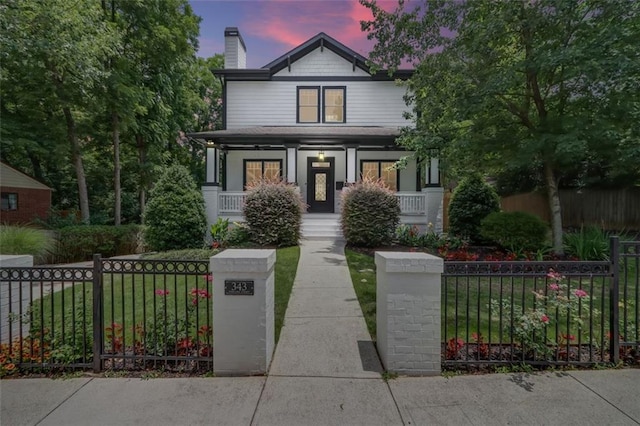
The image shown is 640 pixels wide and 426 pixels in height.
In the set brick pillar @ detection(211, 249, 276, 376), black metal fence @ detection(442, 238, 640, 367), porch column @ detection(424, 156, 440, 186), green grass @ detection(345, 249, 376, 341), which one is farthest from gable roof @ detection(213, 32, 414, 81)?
brick pillar @ detection(211, 249, 276, 376)

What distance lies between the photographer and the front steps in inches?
446

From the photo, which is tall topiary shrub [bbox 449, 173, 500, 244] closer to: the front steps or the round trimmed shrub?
the round trimmed shrub

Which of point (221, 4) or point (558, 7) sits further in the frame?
point (221, 4)

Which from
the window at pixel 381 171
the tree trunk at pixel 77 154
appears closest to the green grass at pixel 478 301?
the window at pixel 381 171

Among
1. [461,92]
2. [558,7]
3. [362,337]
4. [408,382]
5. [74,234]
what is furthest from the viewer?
[74,234]

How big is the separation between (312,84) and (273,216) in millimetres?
8525

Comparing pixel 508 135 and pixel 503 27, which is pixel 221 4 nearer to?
pixel 503 27

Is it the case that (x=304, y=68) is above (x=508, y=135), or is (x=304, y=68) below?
above

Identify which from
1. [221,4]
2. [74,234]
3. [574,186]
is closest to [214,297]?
[74,234]

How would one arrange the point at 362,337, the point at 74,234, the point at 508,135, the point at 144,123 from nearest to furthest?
the point at 362,337
the point at 508,135
the point at 74,234
the point at 144,123

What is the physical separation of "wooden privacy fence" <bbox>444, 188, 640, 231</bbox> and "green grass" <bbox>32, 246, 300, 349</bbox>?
9.09 meters

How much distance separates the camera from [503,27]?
6934 mm

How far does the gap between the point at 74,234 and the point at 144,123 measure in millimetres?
6992

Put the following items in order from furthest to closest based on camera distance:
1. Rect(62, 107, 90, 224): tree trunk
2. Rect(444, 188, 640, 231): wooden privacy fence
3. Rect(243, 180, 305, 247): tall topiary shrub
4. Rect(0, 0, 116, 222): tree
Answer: Rect(62, 107, 90, 224): tree trunk < Rect(444, 188, 640, 231): wooden privacy fence < Rect(243, 180, 305, 247): tall topiary shrub < Rect(0, 0, 116, 222): tree
